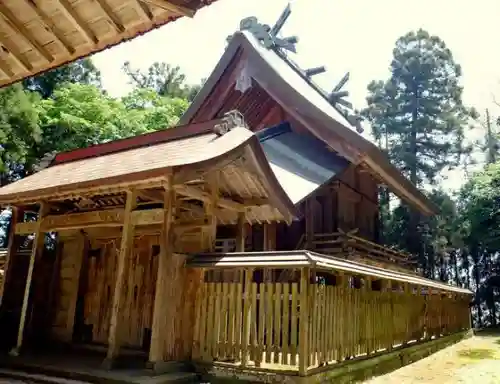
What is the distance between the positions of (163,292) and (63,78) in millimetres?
19314

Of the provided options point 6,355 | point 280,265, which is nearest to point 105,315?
point 6,355

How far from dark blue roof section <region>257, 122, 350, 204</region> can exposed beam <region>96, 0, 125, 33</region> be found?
6.70m

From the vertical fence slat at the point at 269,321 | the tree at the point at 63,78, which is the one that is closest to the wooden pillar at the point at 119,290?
the vertical fence slat at the point at 269,321

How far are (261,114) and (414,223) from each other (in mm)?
14664

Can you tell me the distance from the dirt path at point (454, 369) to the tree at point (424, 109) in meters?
16.7

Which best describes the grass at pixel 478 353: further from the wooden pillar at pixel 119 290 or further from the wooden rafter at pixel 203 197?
the wooden pillar at pixel 119 290

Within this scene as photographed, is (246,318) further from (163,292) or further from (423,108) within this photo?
(423,108)

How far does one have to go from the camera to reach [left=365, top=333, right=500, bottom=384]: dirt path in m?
7.98

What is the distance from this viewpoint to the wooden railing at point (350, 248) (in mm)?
11977

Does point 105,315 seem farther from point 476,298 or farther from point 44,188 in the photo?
point 476,298

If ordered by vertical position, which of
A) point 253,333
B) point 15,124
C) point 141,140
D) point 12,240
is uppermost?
point 15,124

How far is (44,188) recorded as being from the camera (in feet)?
24.2

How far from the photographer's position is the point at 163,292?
634 centimetres

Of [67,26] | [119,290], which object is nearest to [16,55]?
[67,26]
